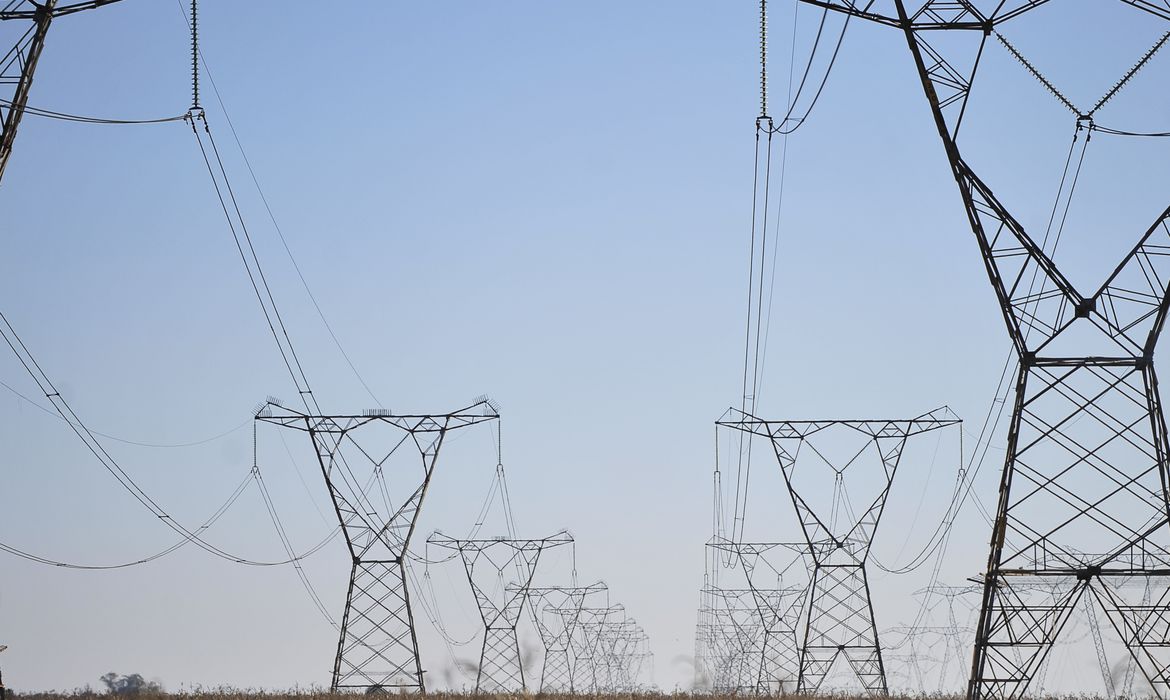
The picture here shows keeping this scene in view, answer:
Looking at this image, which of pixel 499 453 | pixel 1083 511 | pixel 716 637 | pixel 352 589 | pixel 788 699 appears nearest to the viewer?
pixel 1083 511

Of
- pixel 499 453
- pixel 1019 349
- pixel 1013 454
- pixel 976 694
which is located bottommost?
pixel 976 694

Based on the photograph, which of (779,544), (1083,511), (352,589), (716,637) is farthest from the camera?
(716,637)

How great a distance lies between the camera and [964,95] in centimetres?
2597

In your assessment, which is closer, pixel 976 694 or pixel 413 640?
pixel 976 694

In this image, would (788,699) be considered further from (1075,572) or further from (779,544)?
(779,544)

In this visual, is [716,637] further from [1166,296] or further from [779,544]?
[1166,296]

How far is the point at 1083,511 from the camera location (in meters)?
25.9

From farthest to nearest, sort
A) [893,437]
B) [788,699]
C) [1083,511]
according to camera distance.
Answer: [893,437]
[788,699]
[1083,511]

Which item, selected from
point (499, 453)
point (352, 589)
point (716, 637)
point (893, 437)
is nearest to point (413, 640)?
point (352, 589)

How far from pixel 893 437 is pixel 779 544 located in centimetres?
2240

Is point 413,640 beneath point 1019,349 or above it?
beneath

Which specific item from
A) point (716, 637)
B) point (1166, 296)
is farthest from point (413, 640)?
point (716, 637)

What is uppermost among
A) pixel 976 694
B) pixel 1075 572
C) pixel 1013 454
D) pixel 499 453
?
pixel 499 453

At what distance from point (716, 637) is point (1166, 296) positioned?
107399mm
